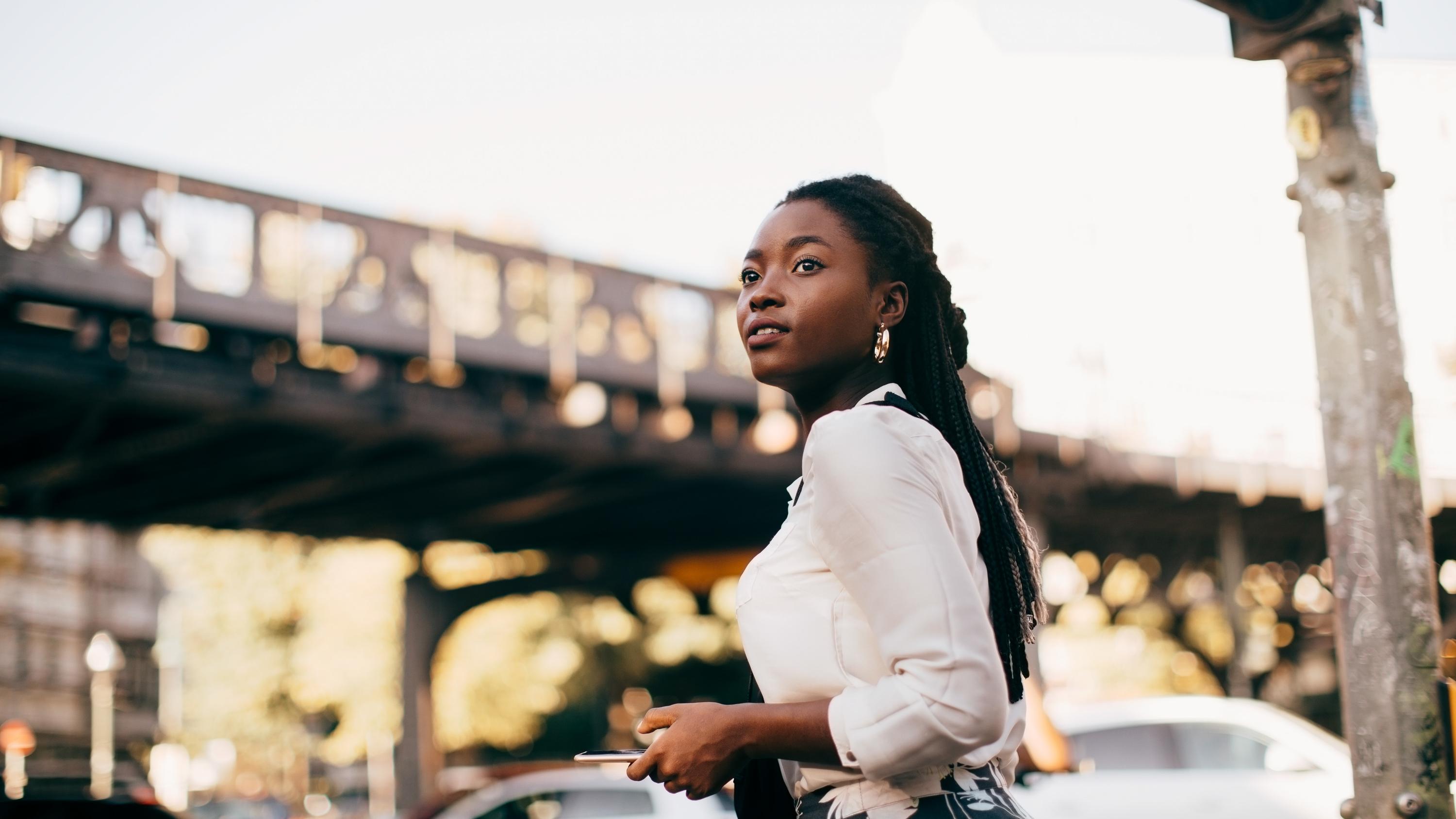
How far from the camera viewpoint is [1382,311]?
12.7 ft

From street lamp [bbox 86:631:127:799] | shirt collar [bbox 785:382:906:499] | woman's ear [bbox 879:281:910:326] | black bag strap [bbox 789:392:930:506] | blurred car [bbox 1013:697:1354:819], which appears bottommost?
blurred car [bbox 1013:697:1354:819]

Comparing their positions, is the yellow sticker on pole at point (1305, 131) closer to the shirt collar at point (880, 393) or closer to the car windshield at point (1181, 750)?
the shirt collar at point (880, 393)

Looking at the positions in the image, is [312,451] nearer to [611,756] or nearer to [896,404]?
[611,756]

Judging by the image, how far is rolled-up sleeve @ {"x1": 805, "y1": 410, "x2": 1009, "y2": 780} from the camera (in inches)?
68.0

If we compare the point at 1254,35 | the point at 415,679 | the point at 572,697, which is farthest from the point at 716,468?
the point at 572,697

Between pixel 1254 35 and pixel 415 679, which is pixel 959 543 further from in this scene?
pixel 415 679

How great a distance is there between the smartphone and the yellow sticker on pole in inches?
115

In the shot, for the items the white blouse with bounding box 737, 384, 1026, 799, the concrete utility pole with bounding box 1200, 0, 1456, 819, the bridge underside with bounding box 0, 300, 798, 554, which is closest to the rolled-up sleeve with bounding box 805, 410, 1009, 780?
the white blouse with bounding box 737, 384, 1026, 799

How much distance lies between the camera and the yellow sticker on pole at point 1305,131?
4078 millimetres

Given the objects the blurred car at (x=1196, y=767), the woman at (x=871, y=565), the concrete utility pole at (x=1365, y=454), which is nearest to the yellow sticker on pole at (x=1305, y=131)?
the concrete utility pole at (x=1365, y=454)

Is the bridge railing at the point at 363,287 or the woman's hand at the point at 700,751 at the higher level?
the bridge railing at the point at 363,287

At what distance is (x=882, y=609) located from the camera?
176cm

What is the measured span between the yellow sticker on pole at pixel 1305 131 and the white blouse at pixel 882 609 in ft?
8.52

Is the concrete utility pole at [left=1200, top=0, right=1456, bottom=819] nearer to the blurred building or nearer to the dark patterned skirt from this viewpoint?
the dark patterned skirt
